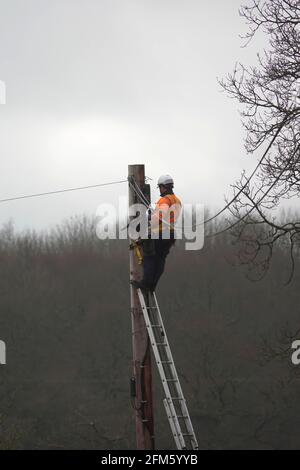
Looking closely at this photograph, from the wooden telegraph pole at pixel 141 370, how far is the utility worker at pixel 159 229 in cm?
15

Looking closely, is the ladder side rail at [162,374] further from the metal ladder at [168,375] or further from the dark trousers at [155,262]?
the dark trousers at [155,262]

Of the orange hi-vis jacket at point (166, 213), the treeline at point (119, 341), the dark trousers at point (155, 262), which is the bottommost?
the treeline at point (119, 341)

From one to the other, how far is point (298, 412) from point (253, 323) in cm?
807

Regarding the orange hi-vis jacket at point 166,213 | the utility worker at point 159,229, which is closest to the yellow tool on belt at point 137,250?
the utility worker at point 159,229

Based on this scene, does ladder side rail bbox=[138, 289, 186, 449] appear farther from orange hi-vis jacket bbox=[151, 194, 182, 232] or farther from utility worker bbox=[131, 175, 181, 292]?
orange hi-vis jacket bbox=[151, 194, 182, 232]

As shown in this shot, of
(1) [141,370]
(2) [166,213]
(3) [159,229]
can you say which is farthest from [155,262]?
(1) [141,370]

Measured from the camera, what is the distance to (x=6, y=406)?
4053cm

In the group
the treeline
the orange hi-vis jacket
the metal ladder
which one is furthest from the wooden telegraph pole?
the treeline

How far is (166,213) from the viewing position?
1150 cm

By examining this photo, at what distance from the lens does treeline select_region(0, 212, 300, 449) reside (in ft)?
134

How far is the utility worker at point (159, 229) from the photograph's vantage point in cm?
1154

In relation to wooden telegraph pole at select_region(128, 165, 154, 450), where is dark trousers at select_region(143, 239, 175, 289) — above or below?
above

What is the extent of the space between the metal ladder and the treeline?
25398 millimetres
